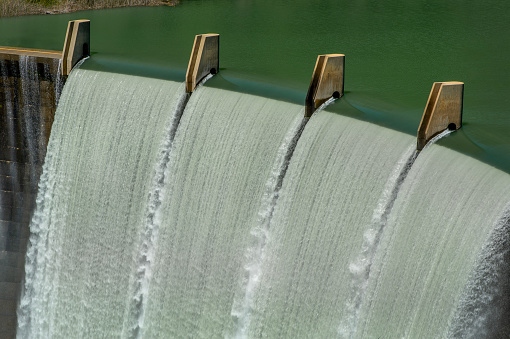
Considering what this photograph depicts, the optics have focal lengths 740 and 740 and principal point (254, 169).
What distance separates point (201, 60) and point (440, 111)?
15.2ft

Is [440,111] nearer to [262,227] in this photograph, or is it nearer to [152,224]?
[262,227]

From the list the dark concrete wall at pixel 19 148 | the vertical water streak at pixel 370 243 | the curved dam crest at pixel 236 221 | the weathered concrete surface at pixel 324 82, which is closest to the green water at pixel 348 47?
the weathered concrete surface at pixel 324 82

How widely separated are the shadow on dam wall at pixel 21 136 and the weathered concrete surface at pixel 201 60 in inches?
104

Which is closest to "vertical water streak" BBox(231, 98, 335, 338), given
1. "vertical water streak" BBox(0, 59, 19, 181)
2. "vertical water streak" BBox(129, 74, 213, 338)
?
"vertical water streak" BBox(129, 74, 213, 338)

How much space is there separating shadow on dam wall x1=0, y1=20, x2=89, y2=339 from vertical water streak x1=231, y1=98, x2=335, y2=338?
5.23 m

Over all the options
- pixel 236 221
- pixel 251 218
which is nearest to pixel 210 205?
pixel 236 221

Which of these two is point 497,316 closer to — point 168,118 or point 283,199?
point 283,199

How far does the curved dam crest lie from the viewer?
8.12 metres

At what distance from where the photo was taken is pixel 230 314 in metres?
10.8

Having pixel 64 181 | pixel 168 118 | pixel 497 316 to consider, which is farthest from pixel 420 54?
pixel 497 316

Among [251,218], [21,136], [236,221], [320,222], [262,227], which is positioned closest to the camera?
[320,222]

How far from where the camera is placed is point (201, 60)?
12.6 m

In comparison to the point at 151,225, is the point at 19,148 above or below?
above

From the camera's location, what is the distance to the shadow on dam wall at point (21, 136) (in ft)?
45.4
